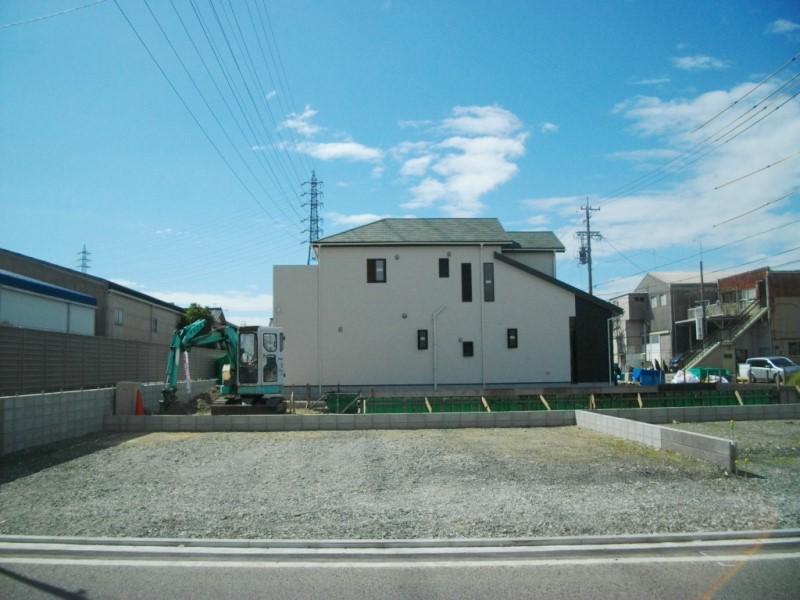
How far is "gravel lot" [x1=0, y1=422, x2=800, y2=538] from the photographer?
6934 mm

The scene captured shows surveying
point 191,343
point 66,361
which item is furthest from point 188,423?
point 191,343

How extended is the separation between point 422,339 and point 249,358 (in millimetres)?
12769

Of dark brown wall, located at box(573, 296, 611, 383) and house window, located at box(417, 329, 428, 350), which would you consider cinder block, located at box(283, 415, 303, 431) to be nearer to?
house window, located at box(417, 329, 428, 350)

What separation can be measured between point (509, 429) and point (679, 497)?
308 inches

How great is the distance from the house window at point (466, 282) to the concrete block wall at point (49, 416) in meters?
18.7

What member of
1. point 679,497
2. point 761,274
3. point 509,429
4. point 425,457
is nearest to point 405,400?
point 509,429

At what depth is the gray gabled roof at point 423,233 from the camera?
101 feet

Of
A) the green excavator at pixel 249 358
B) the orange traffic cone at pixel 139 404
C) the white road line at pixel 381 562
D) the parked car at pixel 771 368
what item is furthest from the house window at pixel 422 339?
the white road line at pixel 381 562

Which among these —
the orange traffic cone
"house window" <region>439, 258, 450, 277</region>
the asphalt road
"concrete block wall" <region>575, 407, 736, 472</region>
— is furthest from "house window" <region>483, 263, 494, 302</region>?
the asphalt road

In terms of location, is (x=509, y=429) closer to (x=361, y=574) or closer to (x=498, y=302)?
(x=361, y=574)

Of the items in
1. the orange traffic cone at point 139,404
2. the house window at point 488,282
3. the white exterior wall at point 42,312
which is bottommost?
the orange traffic cone at point 139,404

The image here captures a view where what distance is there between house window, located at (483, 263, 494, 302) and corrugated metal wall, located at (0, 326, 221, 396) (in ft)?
52.8

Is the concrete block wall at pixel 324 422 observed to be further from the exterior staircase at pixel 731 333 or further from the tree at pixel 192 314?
the exterior staircase at pixel 731 333

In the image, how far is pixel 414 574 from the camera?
5.45 m
